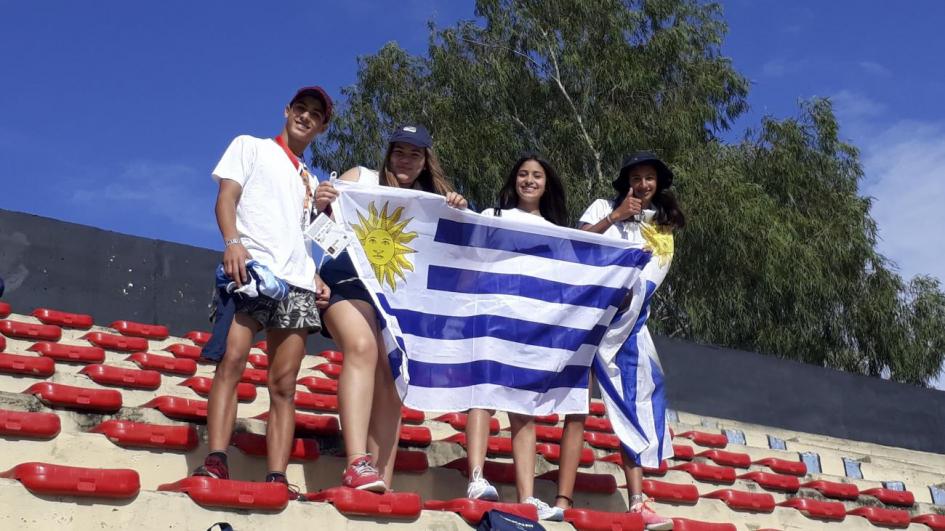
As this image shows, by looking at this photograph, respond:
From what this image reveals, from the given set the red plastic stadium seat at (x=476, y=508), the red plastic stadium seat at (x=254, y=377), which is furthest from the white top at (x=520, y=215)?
the red plastic stadium seat at (x=254, y=377)

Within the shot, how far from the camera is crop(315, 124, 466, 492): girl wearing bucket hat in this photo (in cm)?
401

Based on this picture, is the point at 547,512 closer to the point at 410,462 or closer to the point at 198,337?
the point at 410,462

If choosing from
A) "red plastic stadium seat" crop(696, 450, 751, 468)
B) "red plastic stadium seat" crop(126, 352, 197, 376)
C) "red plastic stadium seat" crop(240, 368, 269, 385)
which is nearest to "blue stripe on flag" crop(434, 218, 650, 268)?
"red plastic stadium seat" crop(240, 368, 269, 385)

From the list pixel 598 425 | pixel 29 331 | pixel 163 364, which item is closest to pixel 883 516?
pixel 598 425

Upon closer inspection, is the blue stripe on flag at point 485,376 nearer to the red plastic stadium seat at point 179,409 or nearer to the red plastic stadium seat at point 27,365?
the red plastic stadium seat at point 179,409

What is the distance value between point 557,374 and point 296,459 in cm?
121

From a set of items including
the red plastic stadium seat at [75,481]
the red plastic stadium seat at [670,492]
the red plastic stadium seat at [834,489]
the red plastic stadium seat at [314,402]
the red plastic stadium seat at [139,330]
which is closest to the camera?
the red plastic stadium seat at [75,481]

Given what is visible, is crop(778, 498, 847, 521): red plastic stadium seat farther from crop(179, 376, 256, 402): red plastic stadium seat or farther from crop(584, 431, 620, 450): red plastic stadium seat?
crop(179, 376, 256, 402): red plastic stadium seat

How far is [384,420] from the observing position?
430 cm

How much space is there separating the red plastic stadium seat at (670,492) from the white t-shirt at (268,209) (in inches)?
87.2

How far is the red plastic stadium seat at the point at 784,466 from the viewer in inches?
293

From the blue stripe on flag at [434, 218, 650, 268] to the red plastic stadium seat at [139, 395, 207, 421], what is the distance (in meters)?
1.21

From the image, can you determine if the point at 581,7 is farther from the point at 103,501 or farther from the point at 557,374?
the point at 103,501

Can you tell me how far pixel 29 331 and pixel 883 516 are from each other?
16.4 feet
